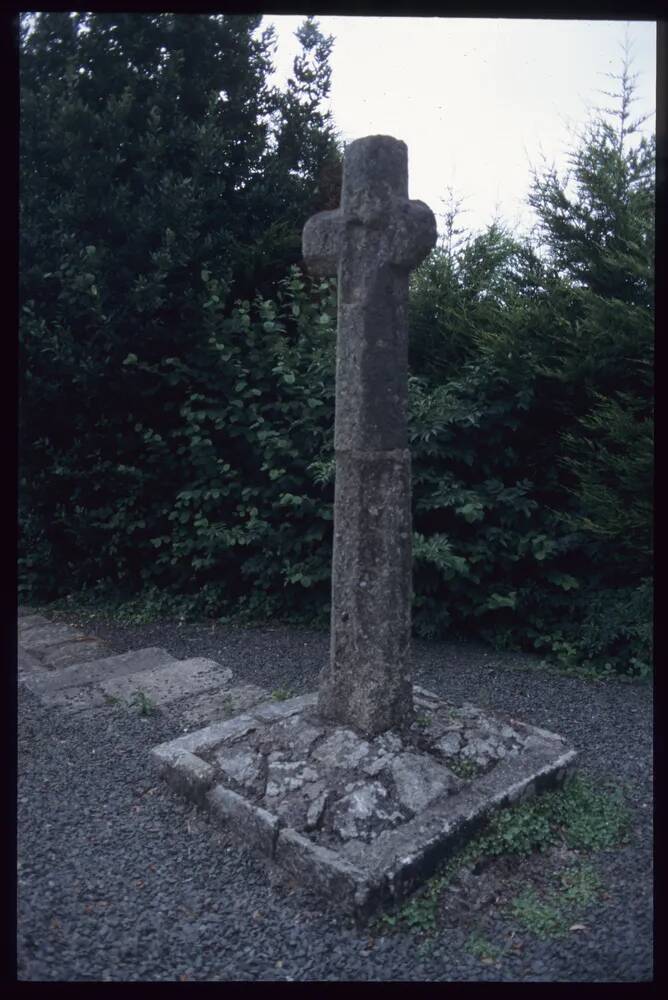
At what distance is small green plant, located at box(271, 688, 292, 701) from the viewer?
15.3 ft

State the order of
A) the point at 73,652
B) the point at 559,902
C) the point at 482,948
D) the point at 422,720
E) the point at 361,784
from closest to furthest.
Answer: the point at 482,948, the point at 559,902, the point at 361,784, the point at 422,720, the point at 73,652

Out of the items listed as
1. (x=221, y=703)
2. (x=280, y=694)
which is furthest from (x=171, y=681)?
(x=280, y=694)

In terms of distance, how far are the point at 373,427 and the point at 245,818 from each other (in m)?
1.84

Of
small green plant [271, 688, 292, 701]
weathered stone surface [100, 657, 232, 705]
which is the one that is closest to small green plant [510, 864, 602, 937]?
small green plant [271, 688, 292, 701]

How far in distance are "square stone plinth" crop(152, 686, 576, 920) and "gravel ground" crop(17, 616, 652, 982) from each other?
0.43ft

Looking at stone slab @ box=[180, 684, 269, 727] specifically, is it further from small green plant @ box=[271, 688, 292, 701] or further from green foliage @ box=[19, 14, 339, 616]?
green foliage @ box=[19, 14, 339, 616]

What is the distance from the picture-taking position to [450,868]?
114 inches

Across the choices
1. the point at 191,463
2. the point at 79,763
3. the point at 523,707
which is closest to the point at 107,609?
the point at 191,463

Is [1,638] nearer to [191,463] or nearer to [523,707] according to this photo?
[523,707]

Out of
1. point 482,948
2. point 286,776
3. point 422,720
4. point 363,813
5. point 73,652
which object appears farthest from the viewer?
point 73,652

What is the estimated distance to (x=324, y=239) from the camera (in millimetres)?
3402

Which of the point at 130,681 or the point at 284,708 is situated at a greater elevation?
the point at 284,708

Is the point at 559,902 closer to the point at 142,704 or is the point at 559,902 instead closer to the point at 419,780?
the point at 419,780

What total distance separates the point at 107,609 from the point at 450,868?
5.02 metres
